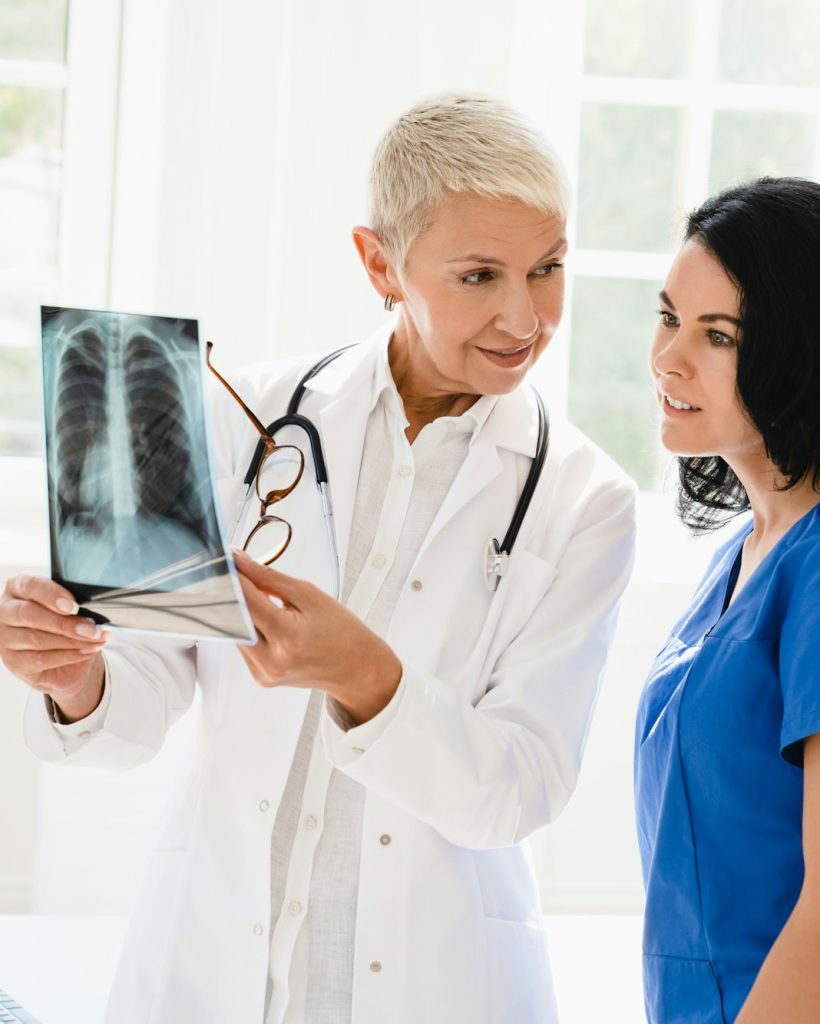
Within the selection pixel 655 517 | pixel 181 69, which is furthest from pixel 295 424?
pixel 655 517

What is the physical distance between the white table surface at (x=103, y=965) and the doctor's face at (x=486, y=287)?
2.57 ft

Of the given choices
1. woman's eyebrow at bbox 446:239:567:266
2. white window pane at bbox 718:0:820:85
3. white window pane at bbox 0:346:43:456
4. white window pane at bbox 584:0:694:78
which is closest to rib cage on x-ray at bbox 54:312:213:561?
woman's eyebrow at bbox 446:239:567:266

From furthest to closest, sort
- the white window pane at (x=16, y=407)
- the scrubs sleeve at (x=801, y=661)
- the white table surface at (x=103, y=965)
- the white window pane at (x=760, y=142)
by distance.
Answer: the white window pane at (x=760, y=142) < the white window pane at (x=16, y=407) < the white table surface at (x=103, y=965) < the scrubs sleeve at (x=801, y=661)

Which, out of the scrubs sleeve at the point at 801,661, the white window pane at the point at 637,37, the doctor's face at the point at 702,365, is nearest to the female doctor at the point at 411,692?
the doctor's face at the point at 702,365

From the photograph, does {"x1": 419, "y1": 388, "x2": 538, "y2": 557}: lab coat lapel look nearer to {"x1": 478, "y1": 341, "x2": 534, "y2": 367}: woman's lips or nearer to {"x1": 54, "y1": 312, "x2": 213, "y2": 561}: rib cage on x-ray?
{"x1": 478, "y1": 341, "x2": 534, "y2": 367}: woman's lips

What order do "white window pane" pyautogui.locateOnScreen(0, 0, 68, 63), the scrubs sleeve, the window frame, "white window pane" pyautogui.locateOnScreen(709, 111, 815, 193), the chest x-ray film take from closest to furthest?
the chest x-ray film < the scrubs sleeve < the window frame < "white window pane" pyautogui.locateOnScreen(0, 0, 68, 63) < "white window pane" pyautogui.locateOnScreen(709, 111, 815, 193)

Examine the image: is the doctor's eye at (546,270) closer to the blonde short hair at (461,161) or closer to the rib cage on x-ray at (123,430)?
the blonde short hair at (461,161)

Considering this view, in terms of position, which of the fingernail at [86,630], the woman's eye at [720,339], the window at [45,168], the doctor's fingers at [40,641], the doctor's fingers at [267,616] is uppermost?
the window at [45,168]

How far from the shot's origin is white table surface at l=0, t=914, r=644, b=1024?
151 centimetres

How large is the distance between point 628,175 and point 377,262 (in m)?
2.34

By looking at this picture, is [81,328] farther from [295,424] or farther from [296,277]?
[296,277]

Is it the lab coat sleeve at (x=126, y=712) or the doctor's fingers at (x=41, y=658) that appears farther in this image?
the lab coat sleeve at (x=126, y=712)

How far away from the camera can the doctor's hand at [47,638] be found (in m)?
1.04

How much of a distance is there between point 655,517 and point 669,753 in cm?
232
